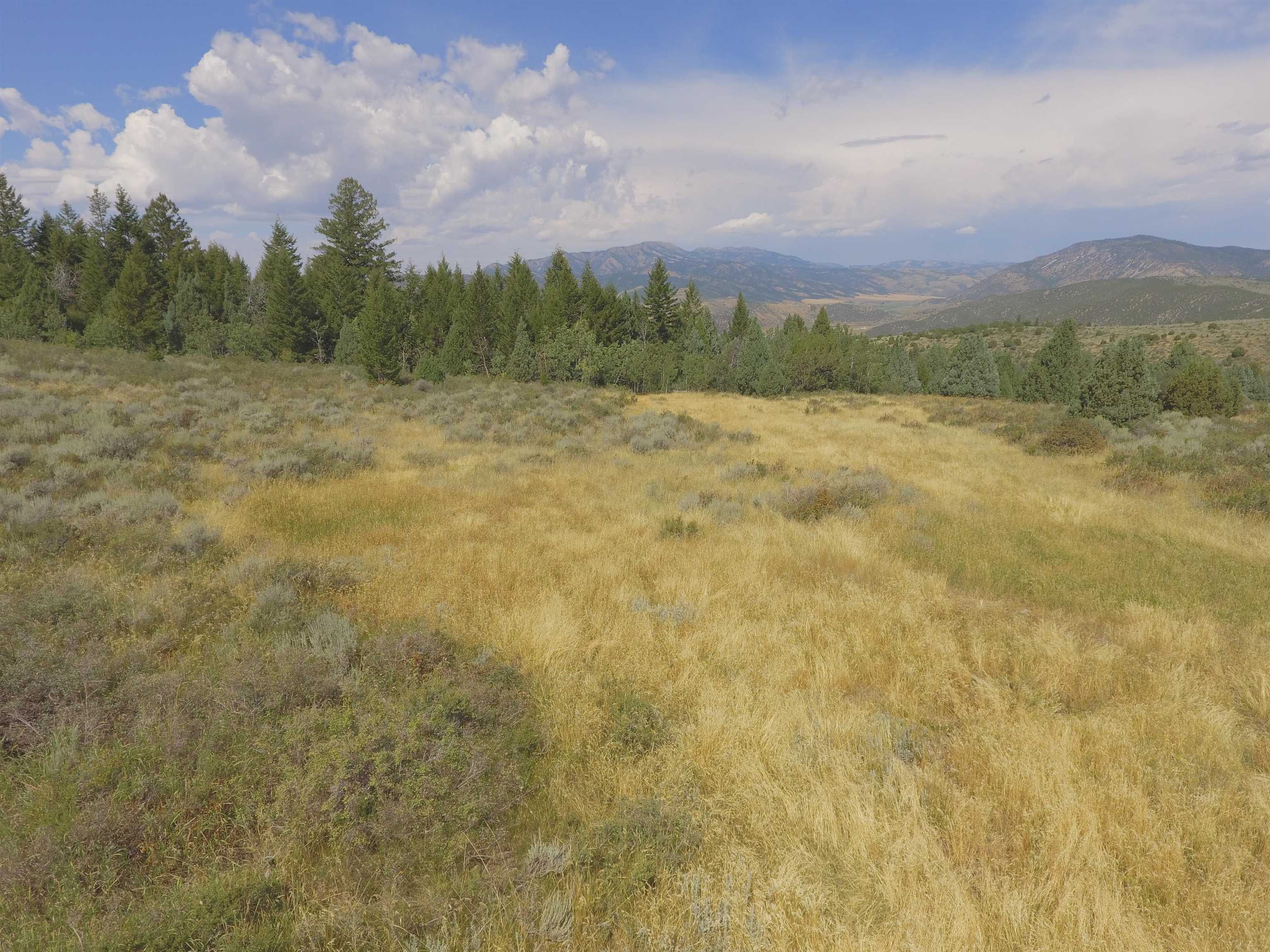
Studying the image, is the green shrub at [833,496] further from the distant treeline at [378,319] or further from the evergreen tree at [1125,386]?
the distant treeline at [378,319]

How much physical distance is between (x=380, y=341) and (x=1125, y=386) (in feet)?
130

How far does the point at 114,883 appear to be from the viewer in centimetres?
290

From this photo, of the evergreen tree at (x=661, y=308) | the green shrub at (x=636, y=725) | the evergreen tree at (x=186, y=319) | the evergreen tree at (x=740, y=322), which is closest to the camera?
the green shrub at (x=636, y=725)

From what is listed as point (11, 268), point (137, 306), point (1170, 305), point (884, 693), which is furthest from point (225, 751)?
point (1170, 305)

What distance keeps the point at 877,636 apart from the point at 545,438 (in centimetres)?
1491

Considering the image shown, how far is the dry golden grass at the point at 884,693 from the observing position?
3.17 m

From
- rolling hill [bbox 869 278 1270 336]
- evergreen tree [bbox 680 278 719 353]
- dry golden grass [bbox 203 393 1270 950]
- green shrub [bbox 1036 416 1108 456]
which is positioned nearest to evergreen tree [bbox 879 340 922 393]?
evergreen tree [bbox 680 278 719 353]

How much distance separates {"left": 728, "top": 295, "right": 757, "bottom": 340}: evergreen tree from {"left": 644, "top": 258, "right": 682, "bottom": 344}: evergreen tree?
739 cm

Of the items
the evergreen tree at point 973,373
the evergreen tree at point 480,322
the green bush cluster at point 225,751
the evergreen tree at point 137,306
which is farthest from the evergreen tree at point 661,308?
the green bush cluster at point 225,751

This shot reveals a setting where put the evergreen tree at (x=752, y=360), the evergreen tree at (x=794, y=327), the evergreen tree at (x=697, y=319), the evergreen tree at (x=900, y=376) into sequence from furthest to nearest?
the evergreen tree at (x=794, y=327), the evergreen tree at (x=697, y=319), the evergreen tree at (x=900, y=376), the evergreen tree at (x=752, y=360)

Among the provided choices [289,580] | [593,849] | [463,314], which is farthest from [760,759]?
[463,314]

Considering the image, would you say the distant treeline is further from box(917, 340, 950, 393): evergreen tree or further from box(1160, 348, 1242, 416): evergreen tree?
box(1160, 348, 1242, 416): evergreen tree

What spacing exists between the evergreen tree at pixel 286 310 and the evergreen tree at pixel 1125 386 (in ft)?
167

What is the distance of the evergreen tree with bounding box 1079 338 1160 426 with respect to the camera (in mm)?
21750
